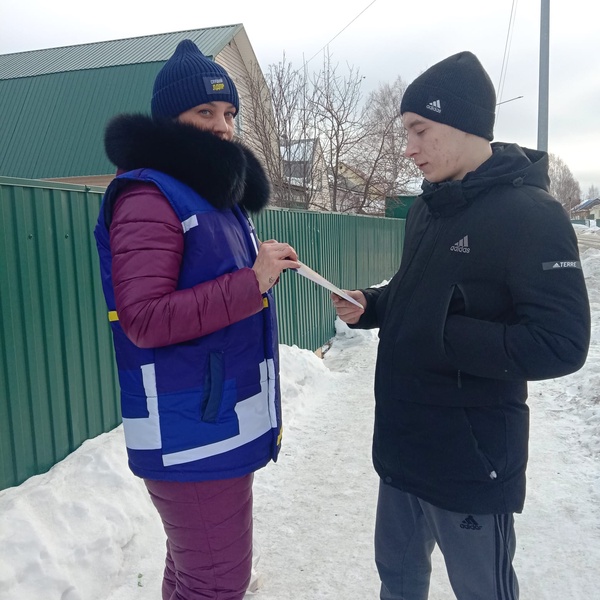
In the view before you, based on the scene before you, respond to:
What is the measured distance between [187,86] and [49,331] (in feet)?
6.89

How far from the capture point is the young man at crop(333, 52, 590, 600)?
4.79 ft

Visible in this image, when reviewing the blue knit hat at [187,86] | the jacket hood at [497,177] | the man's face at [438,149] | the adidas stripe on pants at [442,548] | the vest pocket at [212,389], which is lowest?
the adidas stripe on pants at [442,548]

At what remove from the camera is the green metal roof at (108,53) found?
1409cm

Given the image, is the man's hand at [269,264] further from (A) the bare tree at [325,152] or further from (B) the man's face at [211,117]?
(A) the bare tree at [325,152]

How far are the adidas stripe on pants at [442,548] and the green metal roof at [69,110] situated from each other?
459 inches

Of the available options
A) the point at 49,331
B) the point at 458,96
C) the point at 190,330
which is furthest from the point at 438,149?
the point at 49,331

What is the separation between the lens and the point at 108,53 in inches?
611

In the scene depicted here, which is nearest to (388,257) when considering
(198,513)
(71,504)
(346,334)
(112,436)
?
(346,334)

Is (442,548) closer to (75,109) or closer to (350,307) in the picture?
(350,307)

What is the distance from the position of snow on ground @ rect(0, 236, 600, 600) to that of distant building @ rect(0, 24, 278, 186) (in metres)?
9.35

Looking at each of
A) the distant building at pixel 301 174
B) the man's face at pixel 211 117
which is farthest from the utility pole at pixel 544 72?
the man's face at pixel 211 117

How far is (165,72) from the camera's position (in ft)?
5.89

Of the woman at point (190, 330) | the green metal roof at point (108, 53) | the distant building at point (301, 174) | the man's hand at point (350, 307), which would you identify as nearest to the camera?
the woman at point (190, 330)

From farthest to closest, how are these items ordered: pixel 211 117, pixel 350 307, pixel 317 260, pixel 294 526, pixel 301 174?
1. pixel 301 174
2. pixel 317 260
3. pixel 294 526
4. pixel 350 307
5. pixel 211 117
